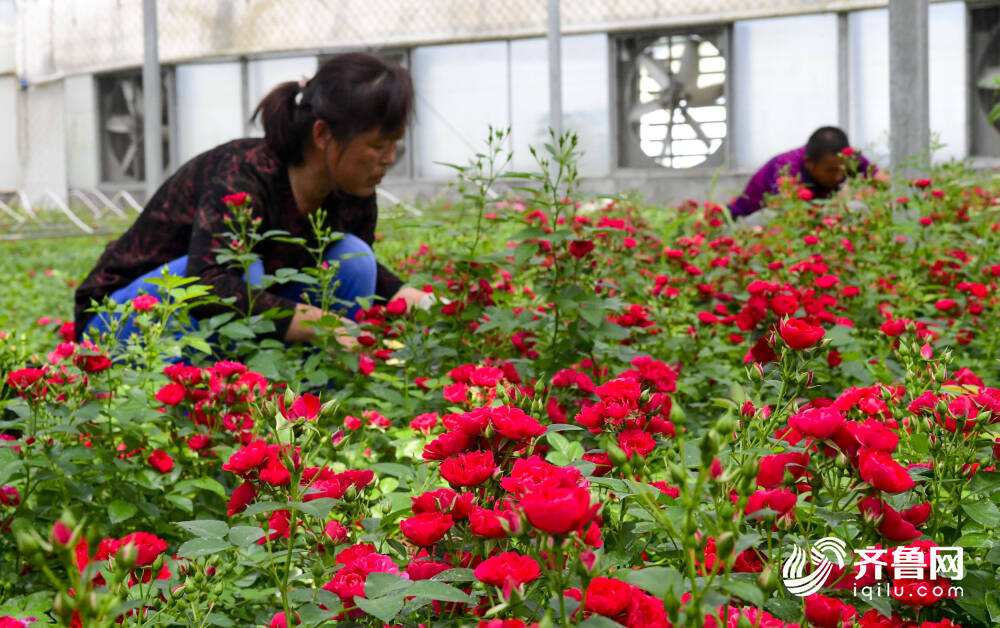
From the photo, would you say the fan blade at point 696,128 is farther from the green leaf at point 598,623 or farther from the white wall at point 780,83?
the green leaf at point 598,623

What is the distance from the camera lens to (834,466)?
2.84 feet

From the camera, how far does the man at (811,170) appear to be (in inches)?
→ 187

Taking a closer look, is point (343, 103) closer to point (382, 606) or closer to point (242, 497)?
point (242, 497)

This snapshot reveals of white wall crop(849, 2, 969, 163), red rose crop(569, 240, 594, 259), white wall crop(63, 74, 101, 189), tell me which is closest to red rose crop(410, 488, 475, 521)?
red rose crop(569, 240, 594, 259)

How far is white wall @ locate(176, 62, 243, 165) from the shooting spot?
11.4 meters

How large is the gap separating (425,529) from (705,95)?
920 centimetres

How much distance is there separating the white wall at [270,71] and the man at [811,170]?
723 cm

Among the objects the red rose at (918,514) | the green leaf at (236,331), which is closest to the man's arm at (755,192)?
the green leaf at (236,331)

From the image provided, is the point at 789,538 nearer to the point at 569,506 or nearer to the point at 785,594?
the point at 785,594

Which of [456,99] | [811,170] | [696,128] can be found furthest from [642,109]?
[811,170]

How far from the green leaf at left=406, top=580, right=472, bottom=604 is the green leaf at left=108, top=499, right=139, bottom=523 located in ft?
2.76

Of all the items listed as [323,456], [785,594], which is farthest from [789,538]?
[323,456]

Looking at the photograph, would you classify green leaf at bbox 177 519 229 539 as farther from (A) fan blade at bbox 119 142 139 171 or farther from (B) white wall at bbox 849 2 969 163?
(A) fan blade at bbox 119 142 139 171

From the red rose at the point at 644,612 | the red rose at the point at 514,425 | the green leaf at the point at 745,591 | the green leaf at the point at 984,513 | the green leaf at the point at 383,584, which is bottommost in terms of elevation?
the green leaf at the point at 984,513
